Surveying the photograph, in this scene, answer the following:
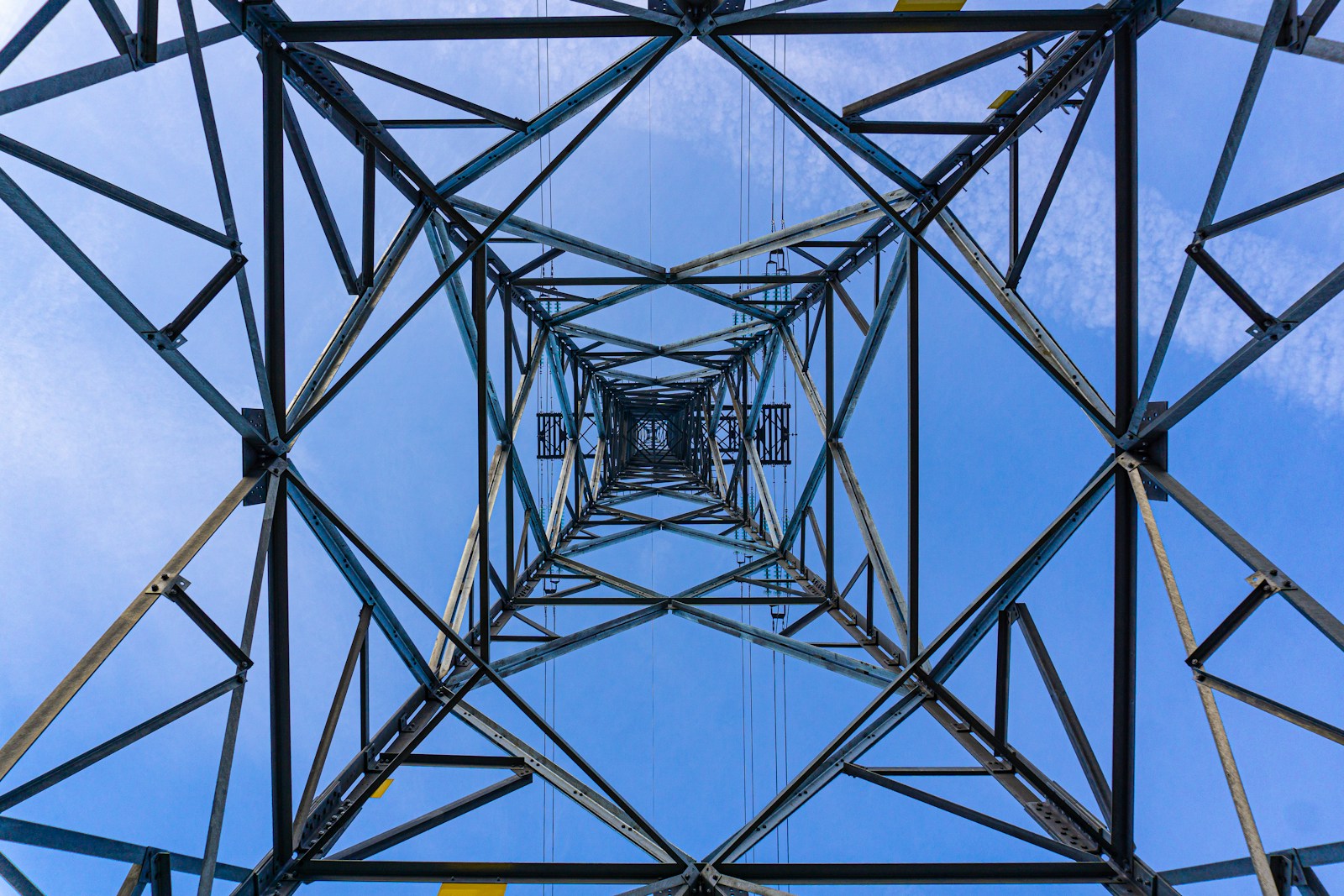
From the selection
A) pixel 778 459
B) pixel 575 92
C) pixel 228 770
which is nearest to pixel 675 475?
pixel 778 459

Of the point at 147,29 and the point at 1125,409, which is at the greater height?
the point at 147,29

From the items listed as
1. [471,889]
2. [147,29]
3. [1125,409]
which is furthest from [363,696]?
[1125,409]

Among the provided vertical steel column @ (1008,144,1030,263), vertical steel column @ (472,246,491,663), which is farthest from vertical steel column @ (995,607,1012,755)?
vertical steel column @ (472,246,491,663)

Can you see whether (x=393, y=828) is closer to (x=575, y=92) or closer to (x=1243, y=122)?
(x=575, y=92)

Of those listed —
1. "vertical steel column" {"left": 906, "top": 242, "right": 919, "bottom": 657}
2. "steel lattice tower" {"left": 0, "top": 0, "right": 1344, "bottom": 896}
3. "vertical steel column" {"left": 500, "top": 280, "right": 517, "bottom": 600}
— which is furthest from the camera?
"vertical steel column" {"left": 500, "top": 280, "right": 517, "bottom": 600}

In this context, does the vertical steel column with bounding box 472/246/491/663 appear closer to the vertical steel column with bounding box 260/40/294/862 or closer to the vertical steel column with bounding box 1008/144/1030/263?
the vertical steel column with bounding box 260/40/294/862

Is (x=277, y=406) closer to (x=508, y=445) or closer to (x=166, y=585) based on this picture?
(x=166, y=585)

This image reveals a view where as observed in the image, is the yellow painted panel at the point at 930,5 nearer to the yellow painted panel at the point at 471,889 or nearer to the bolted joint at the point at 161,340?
the bolted joint at the point at 161,340
